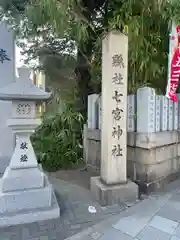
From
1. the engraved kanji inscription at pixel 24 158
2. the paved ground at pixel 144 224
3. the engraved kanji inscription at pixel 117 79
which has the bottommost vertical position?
the paved ground at pixel 144 224

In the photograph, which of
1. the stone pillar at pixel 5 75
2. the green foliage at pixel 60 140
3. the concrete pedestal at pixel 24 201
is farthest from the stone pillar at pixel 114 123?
the green foliage at pixel 60 140

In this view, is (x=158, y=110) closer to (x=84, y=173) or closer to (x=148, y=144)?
(x=148, y=144)

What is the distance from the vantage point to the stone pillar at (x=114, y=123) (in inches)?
148

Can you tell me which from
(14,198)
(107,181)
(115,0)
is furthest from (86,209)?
(115,0)

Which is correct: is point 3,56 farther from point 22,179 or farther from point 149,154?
point 149,154

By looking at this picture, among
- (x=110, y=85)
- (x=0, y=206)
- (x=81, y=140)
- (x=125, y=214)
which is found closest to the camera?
(x=0, y=206)

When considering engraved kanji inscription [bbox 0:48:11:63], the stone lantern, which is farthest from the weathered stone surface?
engraved kanji inscription [bbox 0:48:11:63]

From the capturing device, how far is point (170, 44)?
4.45 metres

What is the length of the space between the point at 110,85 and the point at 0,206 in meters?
2.28

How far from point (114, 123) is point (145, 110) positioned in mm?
681

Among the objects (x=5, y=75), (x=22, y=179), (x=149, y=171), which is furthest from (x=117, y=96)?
(x=5, y=75)

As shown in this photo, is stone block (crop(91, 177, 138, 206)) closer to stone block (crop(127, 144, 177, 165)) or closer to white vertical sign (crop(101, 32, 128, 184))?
white vertical sign (crop(101, 32, 128, 184))

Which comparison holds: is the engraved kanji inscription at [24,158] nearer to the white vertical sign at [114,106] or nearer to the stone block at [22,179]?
the stone block at [22,179]

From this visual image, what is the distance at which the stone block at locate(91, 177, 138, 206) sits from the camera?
3.73m
